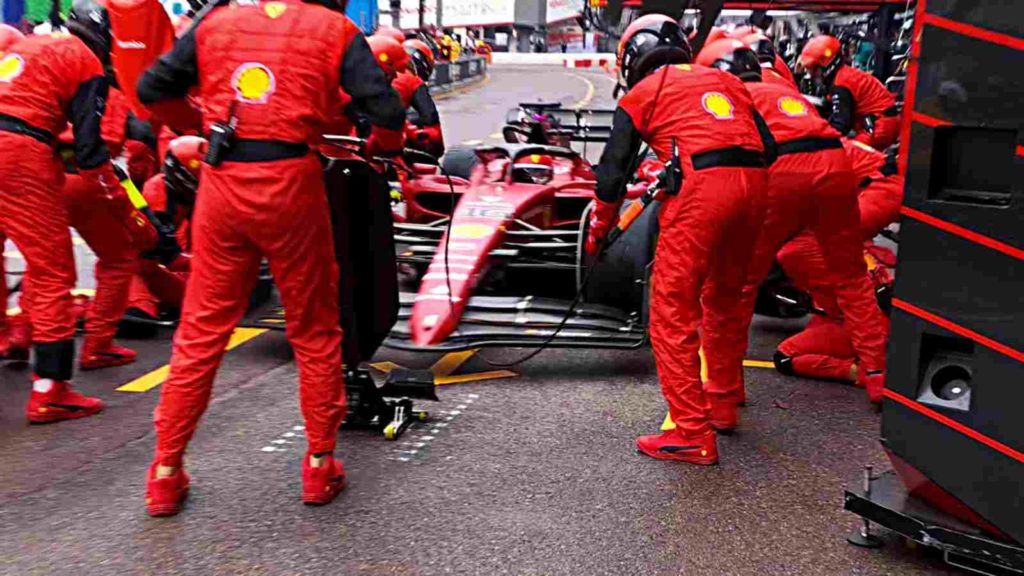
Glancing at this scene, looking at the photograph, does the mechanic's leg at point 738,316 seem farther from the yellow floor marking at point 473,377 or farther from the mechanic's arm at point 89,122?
the mechanic's arm at point 89,122

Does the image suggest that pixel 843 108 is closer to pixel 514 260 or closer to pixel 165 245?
pixel 514 260

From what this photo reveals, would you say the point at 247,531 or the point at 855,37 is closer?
the point at 247,531

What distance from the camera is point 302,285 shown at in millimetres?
3740

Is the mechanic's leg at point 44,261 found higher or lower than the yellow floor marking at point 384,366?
higher

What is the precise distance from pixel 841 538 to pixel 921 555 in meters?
0.27

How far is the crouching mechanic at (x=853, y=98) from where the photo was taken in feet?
27.1

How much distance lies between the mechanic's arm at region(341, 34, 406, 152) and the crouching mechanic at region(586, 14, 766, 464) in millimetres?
1147

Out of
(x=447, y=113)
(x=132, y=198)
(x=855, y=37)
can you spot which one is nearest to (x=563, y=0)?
(x=447, y=113)

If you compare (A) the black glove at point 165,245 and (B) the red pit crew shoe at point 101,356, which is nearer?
(B) the red pit crew shoe at point 101,356

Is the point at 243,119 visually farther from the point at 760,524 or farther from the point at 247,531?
the point at 760,524

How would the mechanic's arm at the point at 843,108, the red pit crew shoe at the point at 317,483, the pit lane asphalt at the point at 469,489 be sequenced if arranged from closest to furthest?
the pit lane asphalt at the point at 469,489, the red pit crew shoe at the point at 317,483, the mechanic's arm at the point at 843,108

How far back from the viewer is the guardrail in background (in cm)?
3104

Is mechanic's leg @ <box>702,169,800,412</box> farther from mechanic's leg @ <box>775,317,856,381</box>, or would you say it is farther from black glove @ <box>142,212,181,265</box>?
black glove @ <box>142,212,181,265</box>

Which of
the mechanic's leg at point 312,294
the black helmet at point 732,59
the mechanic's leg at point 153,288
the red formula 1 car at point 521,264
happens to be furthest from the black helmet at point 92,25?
the black helmet at point 732,59
